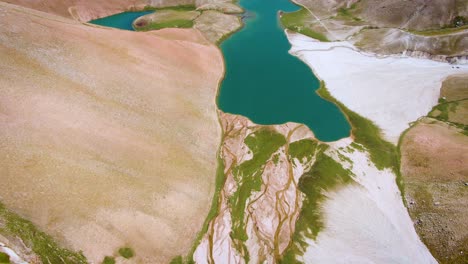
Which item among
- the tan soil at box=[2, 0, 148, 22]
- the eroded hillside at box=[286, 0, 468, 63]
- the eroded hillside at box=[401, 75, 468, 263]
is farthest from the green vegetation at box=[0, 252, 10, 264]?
the eroded hillside at box=[286, 0, 468, 63]

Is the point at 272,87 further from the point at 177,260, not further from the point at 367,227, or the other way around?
the point at 177,260

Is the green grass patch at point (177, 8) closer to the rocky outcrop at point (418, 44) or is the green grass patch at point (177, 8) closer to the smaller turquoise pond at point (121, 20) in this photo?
the smaller turquoise pond at point (121, 20)

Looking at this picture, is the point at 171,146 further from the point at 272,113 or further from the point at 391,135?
the point at 391,135

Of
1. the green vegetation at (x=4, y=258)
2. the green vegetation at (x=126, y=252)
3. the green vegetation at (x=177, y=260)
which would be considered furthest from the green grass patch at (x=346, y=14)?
the green vegetation at (x=4, y=258)

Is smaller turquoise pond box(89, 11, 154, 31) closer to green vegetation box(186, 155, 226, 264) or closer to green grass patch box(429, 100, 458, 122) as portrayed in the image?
green vegetation box(186, 155, 226, 264)

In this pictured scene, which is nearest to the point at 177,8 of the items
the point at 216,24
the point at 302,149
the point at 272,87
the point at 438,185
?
the point at 216,24

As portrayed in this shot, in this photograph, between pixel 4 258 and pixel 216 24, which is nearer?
pixel 4 258
